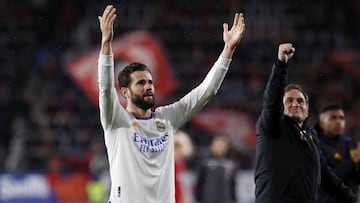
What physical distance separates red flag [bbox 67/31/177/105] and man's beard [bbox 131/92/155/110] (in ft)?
41.7

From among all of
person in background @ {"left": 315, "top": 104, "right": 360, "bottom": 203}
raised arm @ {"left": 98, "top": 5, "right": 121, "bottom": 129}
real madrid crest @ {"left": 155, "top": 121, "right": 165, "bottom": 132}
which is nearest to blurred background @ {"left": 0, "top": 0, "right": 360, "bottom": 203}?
person in background @ {"left": 315, "top": 104, "right": 360, "bottom": 203}

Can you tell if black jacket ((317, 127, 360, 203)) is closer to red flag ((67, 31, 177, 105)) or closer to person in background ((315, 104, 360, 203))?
person in background ((315, 104, 360, 203))

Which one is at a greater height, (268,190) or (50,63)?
(50,63)

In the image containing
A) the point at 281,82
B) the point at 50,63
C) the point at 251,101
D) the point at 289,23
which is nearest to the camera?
the point at 281,82

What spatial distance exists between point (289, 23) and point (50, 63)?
6.72 m

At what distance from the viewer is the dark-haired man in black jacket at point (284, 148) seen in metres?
5.55

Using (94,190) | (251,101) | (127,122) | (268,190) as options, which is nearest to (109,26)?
(127,122)

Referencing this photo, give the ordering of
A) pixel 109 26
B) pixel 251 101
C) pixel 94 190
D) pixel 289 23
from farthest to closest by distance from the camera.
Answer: pixel 289 23 < pixel 251 101 < pixel 94 190 < pixel 109 26

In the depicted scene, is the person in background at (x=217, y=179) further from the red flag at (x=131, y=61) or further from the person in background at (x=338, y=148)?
the red flag at (x=131, y=61)

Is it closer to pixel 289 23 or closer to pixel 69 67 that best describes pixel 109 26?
pixel 69 67

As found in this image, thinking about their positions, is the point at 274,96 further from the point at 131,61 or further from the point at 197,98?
the point at 131,61

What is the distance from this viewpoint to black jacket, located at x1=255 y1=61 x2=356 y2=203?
5.56 metres

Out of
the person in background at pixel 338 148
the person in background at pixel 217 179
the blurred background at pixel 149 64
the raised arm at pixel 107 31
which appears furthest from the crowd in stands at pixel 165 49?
the raised arm at pixel 107 31

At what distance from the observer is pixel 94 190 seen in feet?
51.2
